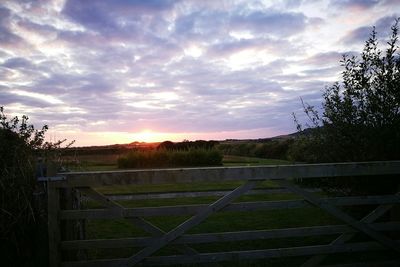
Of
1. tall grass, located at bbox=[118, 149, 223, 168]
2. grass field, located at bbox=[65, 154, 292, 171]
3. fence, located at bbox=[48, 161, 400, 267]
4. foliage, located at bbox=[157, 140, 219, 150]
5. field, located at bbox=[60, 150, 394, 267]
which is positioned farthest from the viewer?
foliage, located at bbox=[157, 140, 219, 150]

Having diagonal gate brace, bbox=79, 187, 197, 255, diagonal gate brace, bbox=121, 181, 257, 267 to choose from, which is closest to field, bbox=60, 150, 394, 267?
diagonal gate brace, bbox=121, 181, 257, 267

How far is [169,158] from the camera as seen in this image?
95.0ft

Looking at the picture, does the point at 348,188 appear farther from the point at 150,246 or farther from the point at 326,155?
the point at 150,246

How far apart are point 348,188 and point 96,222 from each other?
6891 mm

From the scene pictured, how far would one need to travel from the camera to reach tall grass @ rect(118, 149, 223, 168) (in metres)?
28.6

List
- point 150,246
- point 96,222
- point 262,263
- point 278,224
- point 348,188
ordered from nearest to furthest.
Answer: point 150,246 < point 262,263 < point 348,188 < point 278,224 < point 96,222

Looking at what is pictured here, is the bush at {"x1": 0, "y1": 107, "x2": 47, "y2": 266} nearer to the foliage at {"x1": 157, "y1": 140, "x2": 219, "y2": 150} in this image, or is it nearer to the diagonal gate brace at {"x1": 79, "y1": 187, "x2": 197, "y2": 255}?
the diagonal gate brace at {"x1": 79, "y1": 187, "x2": 197, "y2": 255}

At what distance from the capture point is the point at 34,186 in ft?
23.2

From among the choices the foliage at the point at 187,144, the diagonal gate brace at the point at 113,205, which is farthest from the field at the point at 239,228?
the foliage at the point at 187,144

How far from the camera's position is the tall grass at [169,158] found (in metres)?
28.6

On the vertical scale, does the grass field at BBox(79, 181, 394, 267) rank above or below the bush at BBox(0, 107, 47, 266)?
below

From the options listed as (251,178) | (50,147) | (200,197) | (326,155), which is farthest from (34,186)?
(200,197)

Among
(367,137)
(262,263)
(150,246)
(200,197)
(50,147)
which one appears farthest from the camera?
(200,197)

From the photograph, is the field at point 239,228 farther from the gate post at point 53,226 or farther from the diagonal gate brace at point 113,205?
the gate post at point 53,226
